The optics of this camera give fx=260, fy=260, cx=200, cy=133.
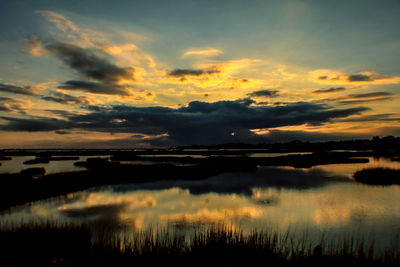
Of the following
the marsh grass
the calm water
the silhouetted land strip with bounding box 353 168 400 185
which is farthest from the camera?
the silhouetted land strip with bounding box 353 168 400 185

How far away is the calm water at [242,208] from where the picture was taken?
57.3 ft

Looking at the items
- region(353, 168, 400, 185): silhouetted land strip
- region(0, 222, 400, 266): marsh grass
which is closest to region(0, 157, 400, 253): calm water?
region(0, 222, 400, 266): marsh grass

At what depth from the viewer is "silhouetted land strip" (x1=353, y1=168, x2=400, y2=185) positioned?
3516 centimetres

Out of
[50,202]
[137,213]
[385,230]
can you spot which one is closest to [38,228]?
[137,213]

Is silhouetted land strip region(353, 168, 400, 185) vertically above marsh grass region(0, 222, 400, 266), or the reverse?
marsh grass region(0, 222, 400, 266)

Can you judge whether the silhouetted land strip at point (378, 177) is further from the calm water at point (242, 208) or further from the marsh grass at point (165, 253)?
the marsh grass at point (165, 253)

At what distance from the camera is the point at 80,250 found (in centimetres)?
1118

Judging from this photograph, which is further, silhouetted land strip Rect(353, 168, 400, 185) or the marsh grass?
silhouetted land strip Rect(353, 168, 400, 185)

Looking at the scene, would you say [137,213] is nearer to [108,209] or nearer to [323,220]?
[108,209]

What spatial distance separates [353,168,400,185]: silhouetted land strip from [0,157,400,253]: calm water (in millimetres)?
3768

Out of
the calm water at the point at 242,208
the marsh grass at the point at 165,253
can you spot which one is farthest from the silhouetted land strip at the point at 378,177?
the marsh grass at the point at 165,253

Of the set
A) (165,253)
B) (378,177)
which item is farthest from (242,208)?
(378,177)

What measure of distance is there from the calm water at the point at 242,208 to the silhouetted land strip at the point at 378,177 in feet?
12.4

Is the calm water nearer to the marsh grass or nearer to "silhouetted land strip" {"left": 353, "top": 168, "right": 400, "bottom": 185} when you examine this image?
the marsh grass
